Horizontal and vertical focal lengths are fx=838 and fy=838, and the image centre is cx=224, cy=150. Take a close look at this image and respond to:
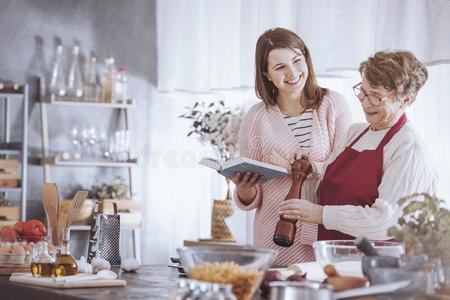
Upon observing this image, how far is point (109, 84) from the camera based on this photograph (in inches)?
262

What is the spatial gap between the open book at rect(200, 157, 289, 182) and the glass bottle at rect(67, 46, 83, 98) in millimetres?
3346

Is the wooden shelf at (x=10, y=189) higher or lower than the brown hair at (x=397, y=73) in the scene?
lower

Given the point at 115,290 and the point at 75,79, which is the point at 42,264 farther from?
the point at 75,79

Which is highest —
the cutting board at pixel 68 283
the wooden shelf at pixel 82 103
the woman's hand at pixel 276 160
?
the wooden shelf at pixel 82 103

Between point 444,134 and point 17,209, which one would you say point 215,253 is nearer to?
point 444,134

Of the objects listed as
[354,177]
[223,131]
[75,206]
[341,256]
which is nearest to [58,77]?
[223,131]

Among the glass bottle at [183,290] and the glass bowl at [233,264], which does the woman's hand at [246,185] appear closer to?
the glass bowl at [233,264]

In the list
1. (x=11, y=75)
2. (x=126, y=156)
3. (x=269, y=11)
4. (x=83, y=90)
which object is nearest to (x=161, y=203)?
(x=126, y=156)

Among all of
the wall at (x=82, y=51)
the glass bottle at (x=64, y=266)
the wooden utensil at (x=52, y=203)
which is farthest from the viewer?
the wall at (x=82, y=51)

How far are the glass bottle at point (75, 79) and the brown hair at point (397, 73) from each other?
4001 mm

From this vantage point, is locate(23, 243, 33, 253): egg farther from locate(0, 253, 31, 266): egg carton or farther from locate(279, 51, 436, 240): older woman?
locate(279, 51, 436, 240): older woman

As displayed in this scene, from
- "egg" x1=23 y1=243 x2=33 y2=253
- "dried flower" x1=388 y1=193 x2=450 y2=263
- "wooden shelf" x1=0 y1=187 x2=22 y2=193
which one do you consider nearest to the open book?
"egg" x1=23 y1=243 x2=33 y2=253

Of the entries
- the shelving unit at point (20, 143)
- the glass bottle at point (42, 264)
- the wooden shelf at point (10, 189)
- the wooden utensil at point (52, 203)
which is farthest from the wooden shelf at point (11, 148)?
the glass bottle at point (42, 264)

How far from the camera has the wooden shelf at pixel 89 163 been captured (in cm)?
630
